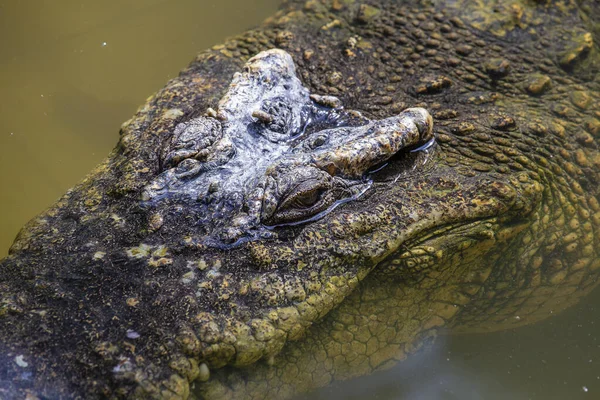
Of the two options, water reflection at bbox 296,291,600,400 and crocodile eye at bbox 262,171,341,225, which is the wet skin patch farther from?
water reflection at bbox 296,291,600,400

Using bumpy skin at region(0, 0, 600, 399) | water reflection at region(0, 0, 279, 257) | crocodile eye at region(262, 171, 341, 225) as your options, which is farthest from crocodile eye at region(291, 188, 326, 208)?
water reflection at region(0, 0, 279, 257)

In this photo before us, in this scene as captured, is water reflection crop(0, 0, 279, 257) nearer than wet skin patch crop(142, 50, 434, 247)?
No

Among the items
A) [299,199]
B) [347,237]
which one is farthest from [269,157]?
[347,237]

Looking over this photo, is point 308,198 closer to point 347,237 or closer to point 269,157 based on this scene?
point 347,237

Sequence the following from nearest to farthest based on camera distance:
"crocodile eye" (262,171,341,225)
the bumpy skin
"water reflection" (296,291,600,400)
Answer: the bumpy skin → "crocodile eye" (262,171,341,225) → "water reflection" (296,291,600,400)

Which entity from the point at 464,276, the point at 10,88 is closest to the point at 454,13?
the point at 464,276

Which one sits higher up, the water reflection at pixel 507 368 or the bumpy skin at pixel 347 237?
the bumpy skin at pixel 347 237

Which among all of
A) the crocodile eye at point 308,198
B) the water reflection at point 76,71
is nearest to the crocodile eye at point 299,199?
the crocodile eye at point 308,198

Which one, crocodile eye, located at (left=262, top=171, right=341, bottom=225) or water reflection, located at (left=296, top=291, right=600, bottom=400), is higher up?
crocodile eye, located at (left=262, top=171, right=341, bottom=225)

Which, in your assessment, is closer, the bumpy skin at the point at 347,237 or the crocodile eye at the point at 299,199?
the bumpy skin at the point at 347,237

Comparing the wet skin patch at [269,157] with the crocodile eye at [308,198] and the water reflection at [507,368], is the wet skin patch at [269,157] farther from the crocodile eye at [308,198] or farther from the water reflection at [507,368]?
the water reflection at [507,368]
